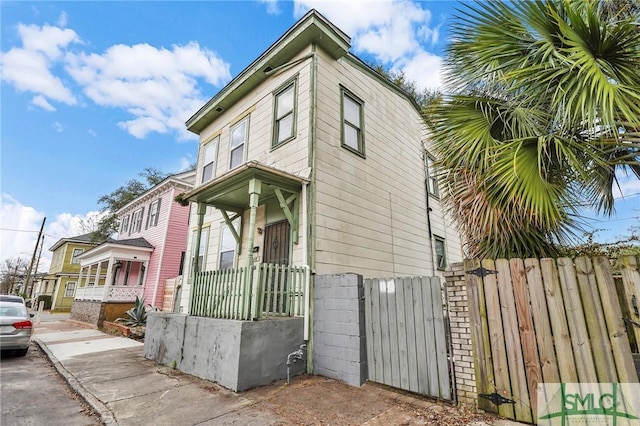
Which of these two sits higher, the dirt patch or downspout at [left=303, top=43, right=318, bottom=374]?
downspout at [left=303, top=43, right=318, bottom=374]

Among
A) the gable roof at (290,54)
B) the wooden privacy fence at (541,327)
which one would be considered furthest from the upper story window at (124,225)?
the wooden privacy fence at (541,327)

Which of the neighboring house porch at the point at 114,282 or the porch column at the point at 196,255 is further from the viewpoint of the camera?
the neighboring house porch at the point at 114,282

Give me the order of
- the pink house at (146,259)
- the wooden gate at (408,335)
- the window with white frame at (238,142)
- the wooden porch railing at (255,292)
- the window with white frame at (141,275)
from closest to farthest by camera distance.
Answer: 1. the wooden gate at (408,335)
2. the wooden porch railing at (255,292)
3. the window with white frame at (238,142)
4. the pink house at (146,259)
5. the window with white frame at (141,275)

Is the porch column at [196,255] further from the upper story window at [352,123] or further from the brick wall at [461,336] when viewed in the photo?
the brick wall at [461,336]

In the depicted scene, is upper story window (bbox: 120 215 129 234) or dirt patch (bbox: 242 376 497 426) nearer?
dirt patch (bbox: 242 376 497 426)

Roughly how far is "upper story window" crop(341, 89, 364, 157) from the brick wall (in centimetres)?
437

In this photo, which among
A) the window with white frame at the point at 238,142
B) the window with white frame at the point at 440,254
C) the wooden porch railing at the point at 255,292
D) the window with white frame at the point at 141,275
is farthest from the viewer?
the window with white frame at the point at 141,275

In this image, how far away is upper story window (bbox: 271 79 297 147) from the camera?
7.12m

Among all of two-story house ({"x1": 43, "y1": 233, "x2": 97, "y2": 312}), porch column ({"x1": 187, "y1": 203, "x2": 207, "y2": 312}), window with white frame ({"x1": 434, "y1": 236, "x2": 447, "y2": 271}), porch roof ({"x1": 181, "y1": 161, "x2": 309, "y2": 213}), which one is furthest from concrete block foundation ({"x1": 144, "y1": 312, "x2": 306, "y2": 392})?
two-story house ({"x1": 43, "y1": 233, "x2": 97, "y2": 312})

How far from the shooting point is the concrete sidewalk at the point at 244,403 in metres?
3.32

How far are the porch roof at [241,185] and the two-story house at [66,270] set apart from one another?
87.3ft

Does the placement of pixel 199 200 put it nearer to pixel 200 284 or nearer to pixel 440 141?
pixel 200 284

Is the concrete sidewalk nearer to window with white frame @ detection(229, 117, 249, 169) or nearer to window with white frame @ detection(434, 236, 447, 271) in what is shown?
window with white frame @ detection(229, 117, 249, 169)

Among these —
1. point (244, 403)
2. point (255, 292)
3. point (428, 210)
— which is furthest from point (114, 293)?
point (428, 210)
